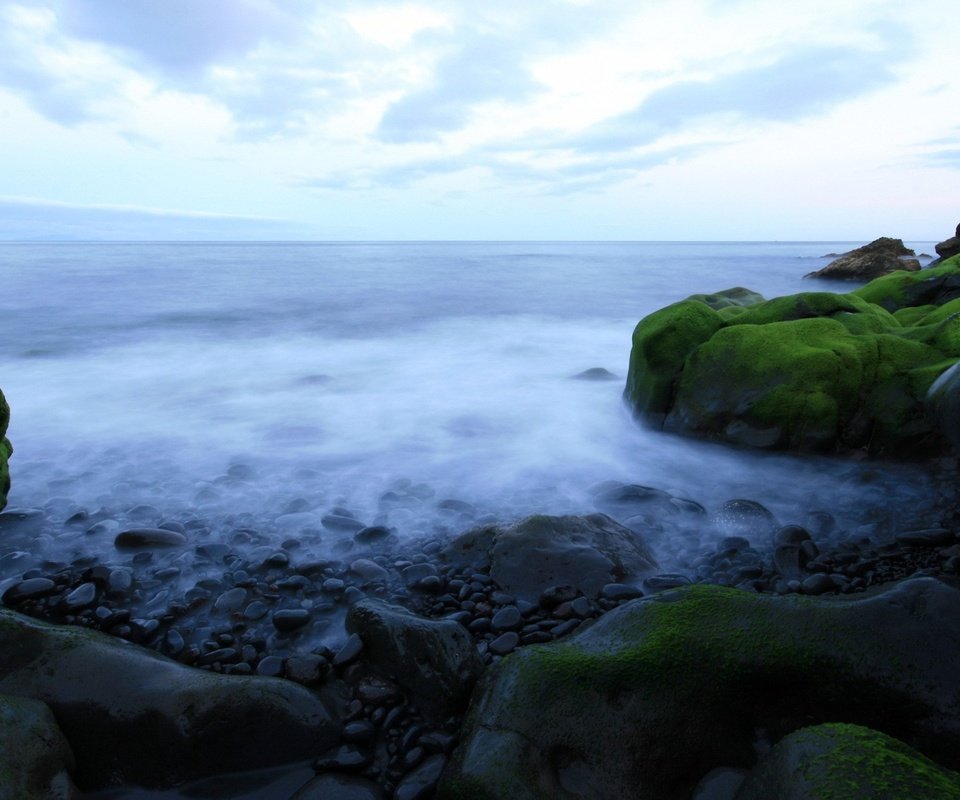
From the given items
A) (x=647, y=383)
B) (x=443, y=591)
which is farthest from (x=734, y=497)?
(x=443, y=591)

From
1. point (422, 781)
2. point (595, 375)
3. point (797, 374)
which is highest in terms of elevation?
point (797, 374)

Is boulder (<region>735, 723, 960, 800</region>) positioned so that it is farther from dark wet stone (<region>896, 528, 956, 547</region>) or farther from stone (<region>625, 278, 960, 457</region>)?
stone (<region>625, 278, 960, 457</region>)

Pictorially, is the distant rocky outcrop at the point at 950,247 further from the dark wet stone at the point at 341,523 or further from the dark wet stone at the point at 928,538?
the dark wet stone at the point at 341,523

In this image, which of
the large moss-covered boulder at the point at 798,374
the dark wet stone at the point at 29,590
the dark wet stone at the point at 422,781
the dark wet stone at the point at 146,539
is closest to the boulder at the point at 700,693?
the dark wet stone at the point at 422,781

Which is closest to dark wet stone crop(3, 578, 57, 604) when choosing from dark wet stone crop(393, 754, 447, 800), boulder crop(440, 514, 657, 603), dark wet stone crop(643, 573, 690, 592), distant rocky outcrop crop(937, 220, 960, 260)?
boulder crop(440, 514, 657, 603)

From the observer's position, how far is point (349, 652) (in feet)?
Result: 13.2

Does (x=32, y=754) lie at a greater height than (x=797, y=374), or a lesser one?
lesser

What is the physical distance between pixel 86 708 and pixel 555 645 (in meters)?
2.49

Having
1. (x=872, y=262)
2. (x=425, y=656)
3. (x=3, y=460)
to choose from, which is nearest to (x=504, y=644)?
(x=425, y=656)

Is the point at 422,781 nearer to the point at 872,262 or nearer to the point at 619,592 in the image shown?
the point at 619,592

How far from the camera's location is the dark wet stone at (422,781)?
10.2 ft

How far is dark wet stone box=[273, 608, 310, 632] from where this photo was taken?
173 inches

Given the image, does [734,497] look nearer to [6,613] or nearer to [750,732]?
[750,732]

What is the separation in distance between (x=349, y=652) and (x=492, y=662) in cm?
90
